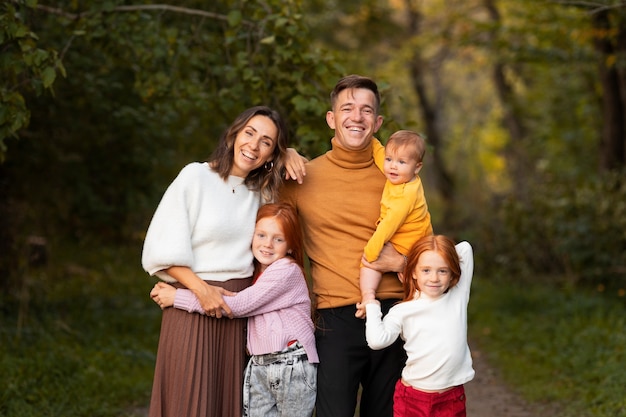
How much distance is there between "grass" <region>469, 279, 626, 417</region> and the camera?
20.0ft

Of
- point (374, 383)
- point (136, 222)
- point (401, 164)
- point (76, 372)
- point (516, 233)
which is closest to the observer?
point (401, 164)

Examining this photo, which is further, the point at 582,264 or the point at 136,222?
the point at 136,222

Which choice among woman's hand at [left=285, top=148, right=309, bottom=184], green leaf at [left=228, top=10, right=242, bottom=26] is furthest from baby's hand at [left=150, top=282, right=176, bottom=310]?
green leaf at [left=228, top=10, right=242, bottom=26]

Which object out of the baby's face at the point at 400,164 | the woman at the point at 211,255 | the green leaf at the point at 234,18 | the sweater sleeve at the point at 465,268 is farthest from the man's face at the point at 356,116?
the green leaf at the point at 234,18

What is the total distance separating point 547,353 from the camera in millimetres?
7355

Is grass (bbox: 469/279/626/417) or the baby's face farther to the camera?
grass (bbox: 469/279/626/417)

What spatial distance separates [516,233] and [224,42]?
18.7 feet

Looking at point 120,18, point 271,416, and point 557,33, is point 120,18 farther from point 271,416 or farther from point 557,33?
point 557,33

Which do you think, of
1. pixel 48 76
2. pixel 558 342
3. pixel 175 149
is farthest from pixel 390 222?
pixel 175 149

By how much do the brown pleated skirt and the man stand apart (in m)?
0.39

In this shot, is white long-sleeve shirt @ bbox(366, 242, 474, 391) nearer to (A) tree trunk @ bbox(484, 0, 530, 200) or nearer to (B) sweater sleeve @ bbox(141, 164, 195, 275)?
(B) sweater sleeve @ bbox(141, 164, 195, 275)

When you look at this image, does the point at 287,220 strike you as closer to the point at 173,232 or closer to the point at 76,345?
the point at 173,232

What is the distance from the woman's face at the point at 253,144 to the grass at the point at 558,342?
3.25 metres

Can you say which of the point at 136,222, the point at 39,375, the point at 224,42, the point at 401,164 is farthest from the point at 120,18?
the point at 136,222
